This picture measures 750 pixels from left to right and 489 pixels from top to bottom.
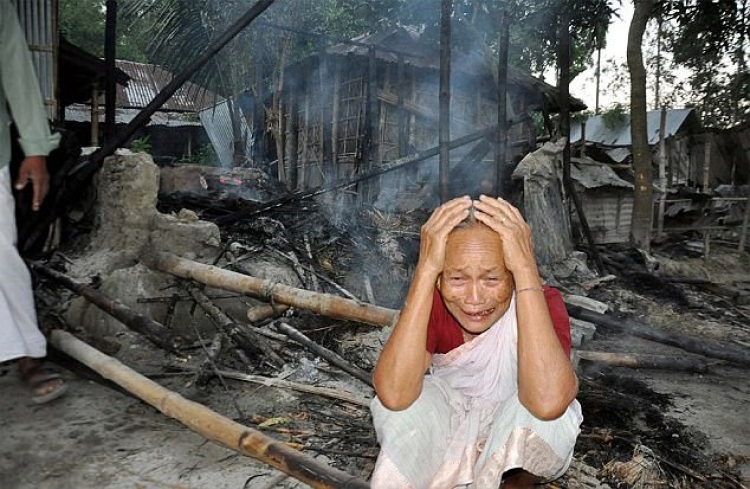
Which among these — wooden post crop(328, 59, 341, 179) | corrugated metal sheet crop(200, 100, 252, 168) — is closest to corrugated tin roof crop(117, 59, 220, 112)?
corrugated metal sheet crop(200, 100, 252, 168)

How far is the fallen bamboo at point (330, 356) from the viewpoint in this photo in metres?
3.29

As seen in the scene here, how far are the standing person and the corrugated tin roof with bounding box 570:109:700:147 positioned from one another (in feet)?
61.4

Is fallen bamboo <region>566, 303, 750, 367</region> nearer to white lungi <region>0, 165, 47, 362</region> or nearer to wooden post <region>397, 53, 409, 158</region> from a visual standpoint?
white lungi <region>0, 165, 47, 362</region>

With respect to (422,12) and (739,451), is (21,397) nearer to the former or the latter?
(739,451)

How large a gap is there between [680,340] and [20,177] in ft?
15.7

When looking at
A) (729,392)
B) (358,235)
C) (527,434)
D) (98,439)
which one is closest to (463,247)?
(527,434)

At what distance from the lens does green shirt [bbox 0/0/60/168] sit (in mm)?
2752

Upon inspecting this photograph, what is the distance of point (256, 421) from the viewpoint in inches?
116

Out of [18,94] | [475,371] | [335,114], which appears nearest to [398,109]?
[335,114]

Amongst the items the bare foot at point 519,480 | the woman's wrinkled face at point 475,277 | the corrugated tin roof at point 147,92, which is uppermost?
the corrugated tin roof at point 147,92

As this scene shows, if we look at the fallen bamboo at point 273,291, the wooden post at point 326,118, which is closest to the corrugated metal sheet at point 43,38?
the fallen bamboo at point 273,291

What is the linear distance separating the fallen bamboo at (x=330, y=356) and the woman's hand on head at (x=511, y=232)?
1673mm

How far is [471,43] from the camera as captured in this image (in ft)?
34.1

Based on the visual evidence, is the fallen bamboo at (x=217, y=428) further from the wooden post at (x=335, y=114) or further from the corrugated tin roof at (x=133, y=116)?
the corrugated tin roof at (x=133, y=116)
